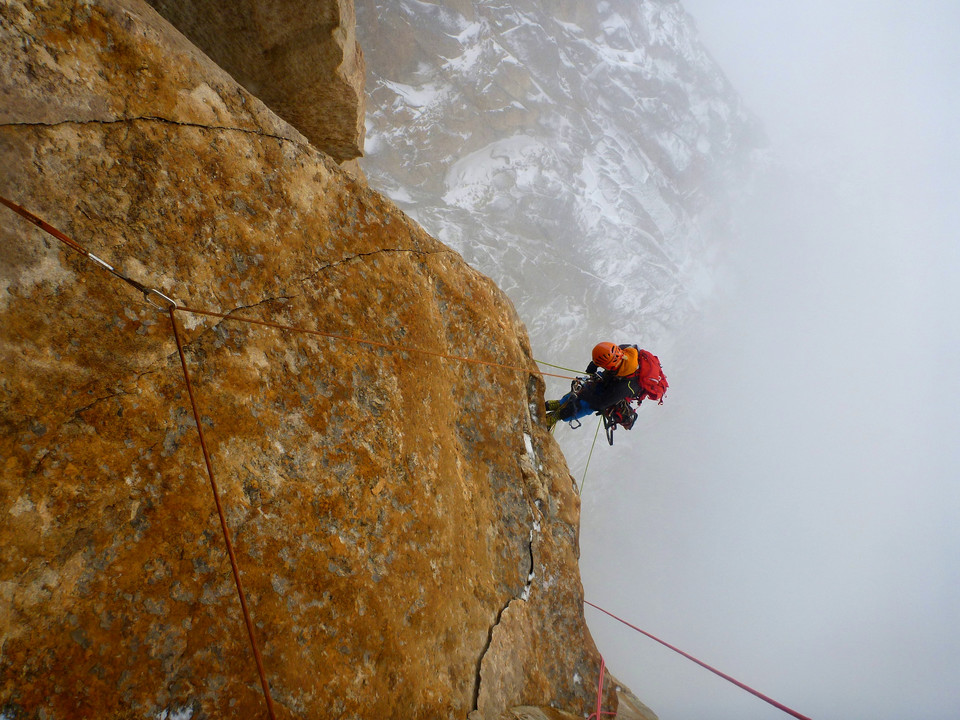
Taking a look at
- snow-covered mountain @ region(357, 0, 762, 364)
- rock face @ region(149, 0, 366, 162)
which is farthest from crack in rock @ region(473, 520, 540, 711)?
snow-covered mountain @ region(357, 0, 762, 364)

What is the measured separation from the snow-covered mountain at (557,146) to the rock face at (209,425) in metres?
20.3

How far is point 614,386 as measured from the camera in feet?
17.2

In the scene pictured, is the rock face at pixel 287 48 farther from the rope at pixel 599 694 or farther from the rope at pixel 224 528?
the rope at pixel 599 694

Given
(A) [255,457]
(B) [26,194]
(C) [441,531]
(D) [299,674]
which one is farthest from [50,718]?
(B) [26,194]

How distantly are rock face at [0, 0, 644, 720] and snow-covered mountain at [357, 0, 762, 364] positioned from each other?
66.6 feet

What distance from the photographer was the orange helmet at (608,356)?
489cm

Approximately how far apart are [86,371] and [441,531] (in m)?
2.10

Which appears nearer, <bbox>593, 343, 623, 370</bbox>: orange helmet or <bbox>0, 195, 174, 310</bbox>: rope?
<bbox>0, 195, 174, 310</bbox>: rope

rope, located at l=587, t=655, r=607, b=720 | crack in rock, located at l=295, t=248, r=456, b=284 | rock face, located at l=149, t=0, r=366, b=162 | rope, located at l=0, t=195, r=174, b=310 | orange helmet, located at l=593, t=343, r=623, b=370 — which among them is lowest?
rope, located at l=587, t=655, r=607, b=720

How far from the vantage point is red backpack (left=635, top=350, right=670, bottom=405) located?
16.8 feet

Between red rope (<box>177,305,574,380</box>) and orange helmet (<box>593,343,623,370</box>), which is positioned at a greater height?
orange helmet (<box>593,343,623,370</box>)

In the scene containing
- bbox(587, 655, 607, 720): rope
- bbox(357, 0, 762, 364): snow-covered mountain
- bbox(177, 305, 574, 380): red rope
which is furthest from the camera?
bbox(357, 0, 762, 364): snow-covered mountain

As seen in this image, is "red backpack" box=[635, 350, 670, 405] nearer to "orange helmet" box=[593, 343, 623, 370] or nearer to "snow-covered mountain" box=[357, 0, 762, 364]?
"orange helmet" box=[593, 343, 623, 370]

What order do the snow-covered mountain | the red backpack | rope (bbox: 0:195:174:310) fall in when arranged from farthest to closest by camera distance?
the snow-covered mountain
the red backpack
rope (bbox: 0:195:174:310)
